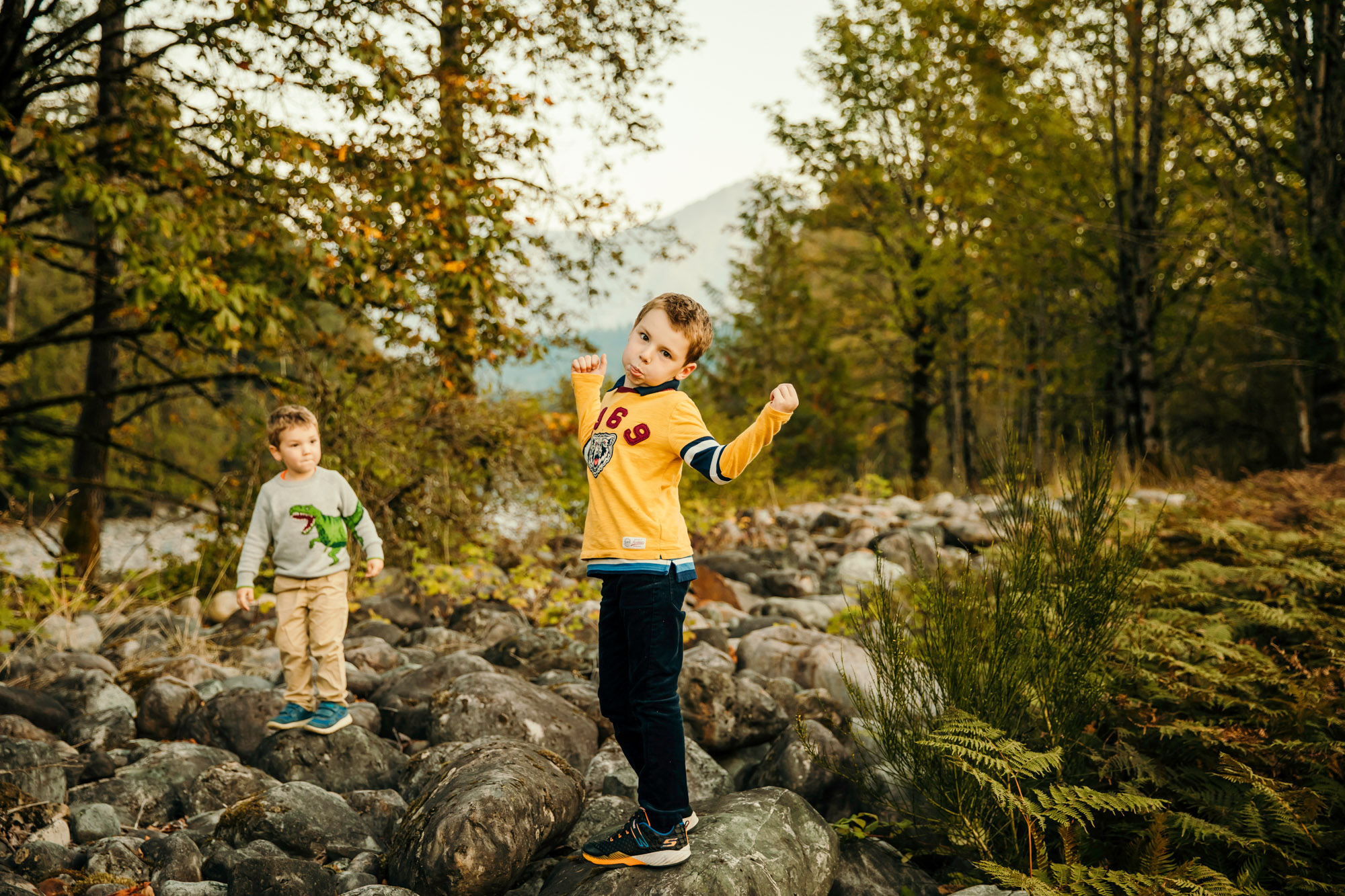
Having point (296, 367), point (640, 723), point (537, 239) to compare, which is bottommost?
point (640, 723)

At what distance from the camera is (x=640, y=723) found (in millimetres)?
2967

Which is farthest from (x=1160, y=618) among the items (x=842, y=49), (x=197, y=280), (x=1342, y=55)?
(x=842, y=49)

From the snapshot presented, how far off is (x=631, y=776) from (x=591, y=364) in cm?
181

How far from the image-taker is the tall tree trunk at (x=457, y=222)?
6.87 metres

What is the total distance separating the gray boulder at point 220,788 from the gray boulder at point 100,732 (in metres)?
0.91

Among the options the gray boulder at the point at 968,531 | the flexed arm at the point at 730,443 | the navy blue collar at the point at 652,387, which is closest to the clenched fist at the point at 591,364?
the navy blue collar at the point at 652,387

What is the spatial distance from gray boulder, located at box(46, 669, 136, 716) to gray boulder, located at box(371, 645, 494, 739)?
4.57 feet

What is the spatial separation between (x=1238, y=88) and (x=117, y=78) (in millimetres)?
13613

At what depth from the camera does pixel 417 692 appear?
4.81 metres

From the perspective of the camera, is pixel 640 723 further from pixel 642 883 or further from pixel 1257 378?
pixel 1257 378

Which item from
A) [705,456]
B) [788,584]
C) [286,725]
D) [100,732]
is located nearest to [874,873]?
[705,456]

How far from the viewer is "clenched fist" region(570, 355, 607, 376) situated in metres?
3.35

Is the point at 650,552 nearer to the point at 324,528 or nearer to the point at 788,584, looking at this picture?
the point at 324,528

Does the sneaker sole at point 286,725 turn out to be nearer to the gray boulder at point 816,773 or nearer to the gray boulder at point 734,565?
the gray boulder at point 816,773
